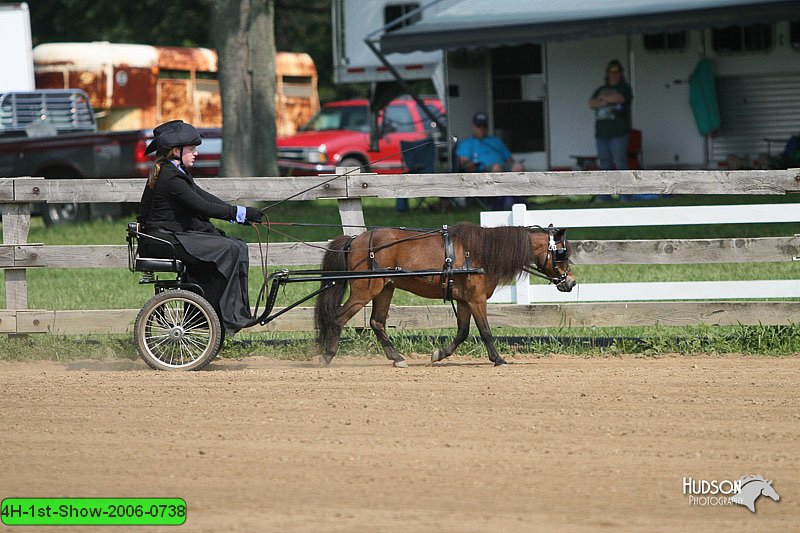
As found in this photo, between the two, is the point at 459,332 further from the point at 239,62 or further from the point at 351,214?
the point at 239,62

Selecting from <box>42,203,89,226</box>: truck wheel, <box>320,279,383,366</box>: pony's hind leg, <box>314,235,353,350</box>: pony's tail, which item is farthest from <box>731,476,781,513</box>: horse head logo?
<box>42,203,89,226</box>: truck wheel

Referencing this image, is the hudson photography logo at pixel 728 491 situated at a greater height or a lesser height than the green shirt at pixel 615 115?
lesser

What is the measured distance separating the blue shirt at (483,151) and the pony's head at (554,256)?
913 cm

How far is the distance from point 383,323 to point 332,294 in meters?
0.50

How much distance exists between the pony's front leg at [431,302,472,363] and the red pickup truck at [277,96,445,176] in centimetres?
1702

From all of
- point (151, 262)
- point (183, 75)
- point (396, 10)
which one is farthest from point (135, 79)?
point (151, 262)

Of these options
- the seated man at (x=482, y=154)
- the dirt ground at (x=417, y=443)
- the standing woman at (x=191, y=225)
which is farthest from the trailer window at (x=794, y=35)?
the standing woman at (x=191, y=225)

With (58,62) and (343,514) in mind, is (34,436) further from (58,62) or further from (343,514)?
(58,62)

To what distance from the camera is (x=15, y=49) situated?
2338 cm

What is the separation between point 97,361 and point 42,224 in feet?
41.2

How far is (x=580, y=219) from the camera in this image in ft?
31.0

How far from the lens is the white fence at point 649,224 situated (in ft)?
30.8

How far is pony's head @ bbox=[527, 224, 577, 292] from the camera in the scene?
8727mm

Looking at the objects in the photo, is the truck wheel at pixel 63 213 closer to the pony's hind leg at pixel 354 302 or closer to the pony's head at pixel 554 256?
the pony's hind leg at pixel 354 302
